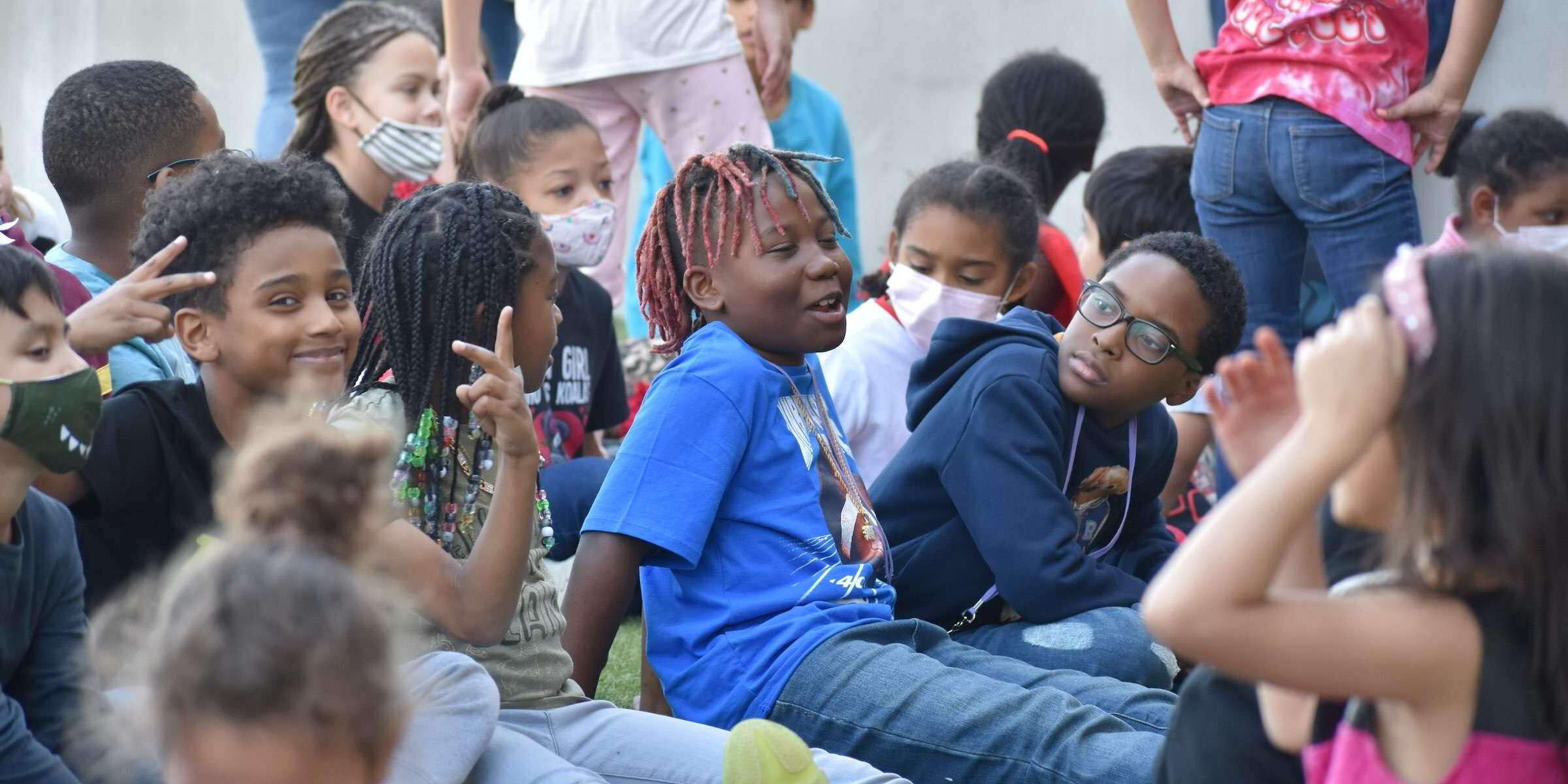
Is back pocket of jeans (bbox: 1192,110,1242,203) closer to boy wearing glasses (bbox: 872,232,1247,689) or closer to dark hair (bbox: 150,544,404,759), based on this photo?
boy wearing glasses (bbox: 872,232,1247,689)

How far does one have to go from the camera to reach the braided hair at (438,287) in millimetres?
2457

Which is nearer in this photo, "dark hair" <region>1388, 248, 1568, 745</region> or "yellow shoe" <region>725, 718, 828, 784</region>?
"dark hair" <region>1388, 248, 1568, 745</region>

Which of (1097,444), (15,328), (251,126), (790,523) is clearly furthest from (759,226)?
(251,126)

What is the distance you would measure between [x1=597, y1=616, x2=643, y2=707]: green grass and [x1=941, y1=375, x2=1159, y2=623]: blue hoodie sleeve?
0.77 metres

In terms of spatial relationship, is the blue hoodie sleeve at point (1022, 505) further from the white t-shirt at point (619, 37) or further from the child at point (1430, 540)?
the white t-shirt at point (619, 37)

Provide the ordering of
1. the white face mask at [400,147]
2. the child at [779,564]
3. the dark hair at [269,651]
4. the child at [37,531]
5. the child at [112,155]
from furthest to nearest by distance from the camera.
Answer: the white face mask at [400,147]
the child at [112,155]
the child at [779,564]
the child at [37,531]
the dark hair at [269,651]

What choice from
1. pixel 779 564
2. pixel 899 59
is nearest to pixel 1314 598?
pixel 779 564

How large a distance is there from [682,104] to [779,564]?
235 cm

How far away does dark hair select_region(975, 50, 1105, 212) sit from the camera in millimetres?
5145

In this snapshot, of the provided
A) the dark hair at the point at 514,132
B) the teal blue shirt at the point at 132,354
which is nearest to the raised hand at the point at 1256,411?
the teal blue shirt at the point at 132,354

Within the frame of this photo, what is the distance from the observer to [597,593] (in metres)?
2.49

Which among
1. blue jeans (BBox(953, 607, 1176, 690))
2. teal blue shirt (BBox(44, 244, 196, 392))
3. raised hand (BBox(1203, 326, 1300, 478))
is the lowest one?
blue jeans (BBox(953, 607, 1176, 690))

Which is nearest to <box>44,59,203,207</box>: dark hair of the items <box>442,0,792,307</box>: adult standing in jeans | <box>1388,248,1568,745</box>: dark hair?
<box>442,0,792,307</box>: adult standing in jeans

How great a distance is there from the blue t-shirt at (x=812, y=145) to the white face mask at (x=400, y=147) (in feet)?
4.11
